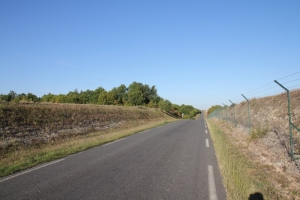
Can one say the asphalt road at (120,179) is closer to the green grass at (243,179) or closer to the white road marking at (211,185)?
the white road marking at (211,185)

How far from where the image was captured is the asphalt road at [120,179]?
15.0 ft

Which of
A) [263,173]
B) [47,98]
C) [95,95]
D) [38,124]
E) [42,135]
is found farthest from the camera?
[95,95]

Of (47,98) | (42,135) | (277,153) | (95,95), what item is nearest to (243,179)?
(277,153)

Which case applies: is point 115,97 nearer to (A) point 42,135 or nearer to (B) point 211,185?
(A) point 42,135

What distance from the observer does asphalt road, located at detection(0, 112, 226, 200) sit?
4.59 m

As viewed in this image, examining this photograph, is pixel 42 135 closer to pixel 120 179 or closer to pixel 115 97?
pixel 120 179

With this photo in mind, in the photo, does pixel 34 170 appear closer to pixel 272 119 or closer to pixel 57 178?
pixel 57 178

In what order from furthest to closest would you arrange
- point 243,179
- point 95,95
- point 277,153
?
point 95,95
point 277,153
point 243,179

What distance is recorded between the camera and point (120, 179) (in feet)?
18.1

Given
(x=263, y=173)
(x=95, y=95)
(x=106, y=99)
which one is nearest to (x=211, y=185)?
(x=263, y=173)

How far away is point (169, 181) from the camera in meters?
5.44

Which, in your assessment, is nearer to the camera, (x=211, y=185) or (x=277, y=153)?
(x=211, y=185)

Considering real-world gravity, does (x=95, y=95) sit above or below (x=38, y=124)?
above

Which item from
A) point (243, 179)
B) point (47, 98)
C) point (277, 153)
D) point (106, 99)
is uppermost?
point (106, 99)
